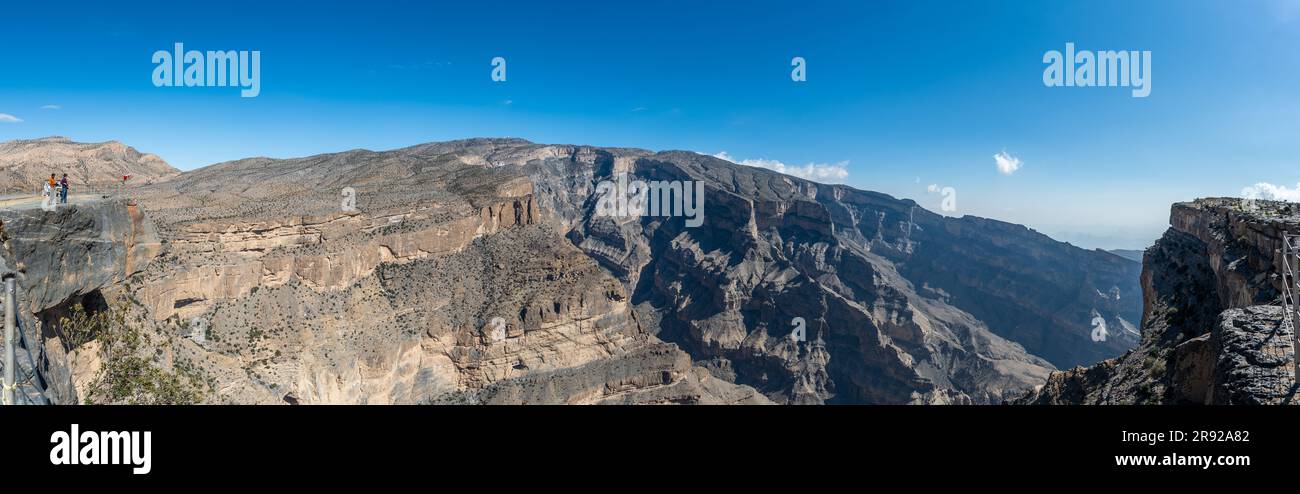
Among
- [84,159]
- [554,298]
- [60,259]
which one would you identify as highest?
[84,159]

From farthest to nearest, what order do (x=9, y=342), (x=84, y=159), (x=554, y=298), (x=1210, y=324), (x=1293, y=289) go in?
1. (x=84, y=159)
2. (x=554, y=298)
3. (x=1210, y=324)
4. (x=1293, y=289)
5. (x=9, y=342)

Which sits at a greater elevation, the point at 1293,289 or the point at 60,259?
the point at 60,259

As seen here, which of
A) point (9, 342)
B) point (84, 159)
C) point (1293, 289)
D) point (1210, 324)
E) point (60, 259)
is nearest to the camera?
point (9, 342)

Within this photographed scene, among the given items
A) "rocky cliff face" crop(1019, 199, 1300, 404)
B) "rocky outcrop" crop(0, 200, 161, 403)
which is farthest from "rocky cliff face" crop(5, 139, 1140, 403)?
"rocky cliff face" crop(1019, 199, 1300, 404)

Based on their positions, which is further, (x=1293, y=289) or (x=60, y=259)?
(x=60, y=259)

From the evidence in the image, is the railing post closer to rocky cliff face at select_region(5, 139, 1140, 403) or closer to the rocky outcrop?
the rocky outcrop

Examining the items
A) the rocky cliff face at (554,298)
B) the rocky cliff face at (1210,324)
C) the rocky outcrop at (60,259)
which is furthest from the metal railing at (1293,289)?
the rocky cliff face at (554,298)

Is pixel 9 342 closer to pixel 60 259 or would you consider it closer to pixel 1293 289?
pixel 60 259

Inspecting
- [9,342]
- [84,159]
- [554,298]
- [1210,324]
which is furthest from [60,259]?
[84,159]
